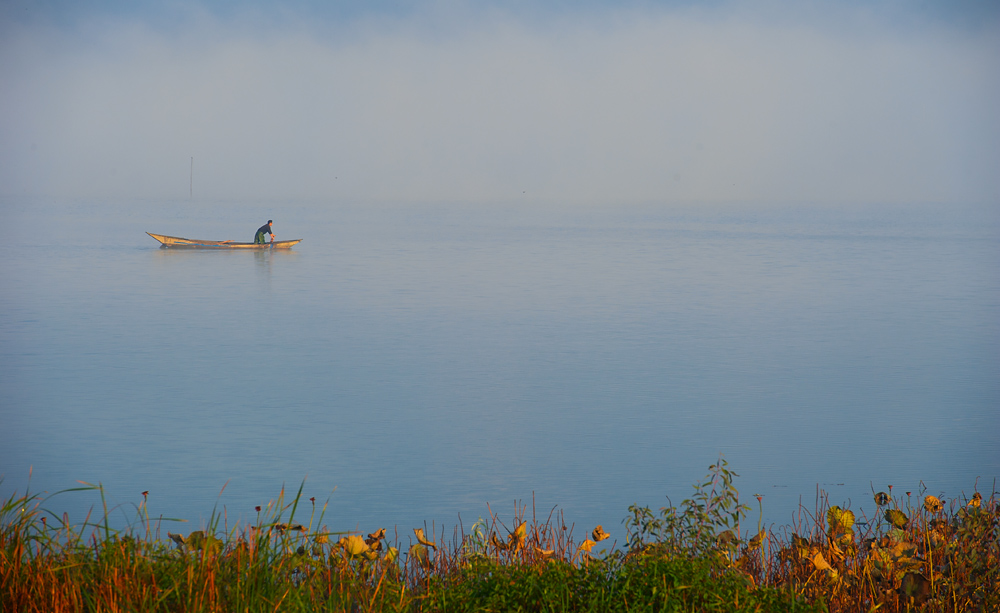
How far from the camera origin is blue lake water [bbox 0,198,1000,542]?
6.36 m

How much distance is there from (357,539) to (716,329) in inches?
391

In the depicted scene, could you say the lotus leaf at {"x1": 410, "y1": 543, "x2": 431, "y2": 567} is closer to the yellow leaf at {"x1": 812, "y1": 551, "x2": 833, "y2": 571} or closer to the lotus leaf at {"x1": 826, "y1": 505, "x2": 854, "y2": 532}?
the yellow leaf at {"x1": 812, "y1": 551, "x2": 833, "y2": 571}

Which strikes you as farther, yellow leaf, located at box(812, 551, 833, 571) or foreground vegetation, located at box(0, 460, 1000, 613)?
yellow leaf, located at box(812, 551, 833, 571)

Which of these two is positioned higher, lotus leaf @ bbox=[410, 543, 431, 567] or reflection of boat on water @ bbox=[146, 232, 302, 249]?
reflection of boat on water @ bbox=[146, 232, 302, 249]

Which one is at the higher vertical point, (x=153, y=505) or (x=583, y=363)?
(x=583, y=363)

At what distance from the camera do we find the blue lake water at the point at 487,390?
6359mm

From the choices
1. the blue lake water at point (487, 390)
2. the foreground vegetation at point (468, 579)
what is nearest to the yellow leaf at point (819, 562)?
the foreground vegetation at point (468, 579)

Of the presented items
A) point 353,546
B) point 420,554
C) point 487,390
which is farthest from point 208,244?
point 353,546

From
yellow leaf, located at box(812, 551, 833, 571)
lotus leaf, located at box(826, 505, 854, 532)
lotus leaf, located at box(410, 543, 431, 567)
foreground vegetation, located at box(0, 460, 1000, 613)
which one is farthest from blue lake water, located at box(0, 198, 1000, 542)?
yellow leaf, located at box(812, 551, 833, 571)

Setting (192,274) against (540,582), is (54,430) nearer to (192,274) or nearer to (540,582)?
(540,582)

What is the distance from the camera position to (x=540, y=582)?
2637mm

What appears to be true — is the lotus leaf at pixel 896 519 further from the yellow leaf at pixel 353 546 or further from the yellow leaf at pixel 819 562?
the yellow leaf at pixel 353 546

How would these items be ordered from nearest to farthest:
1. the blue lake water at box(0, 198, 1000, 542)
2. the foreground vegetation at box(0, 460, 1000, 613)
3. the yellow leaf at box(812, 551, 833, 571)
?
the foreground vegetation at box(0, 460, 1000, 613) < the yellow leaf at box(812, 551, 833, 571) < the blue lake water at box(0, 198, 1000, 542)

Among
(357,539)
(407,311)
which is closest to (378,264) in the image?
(407,311)
